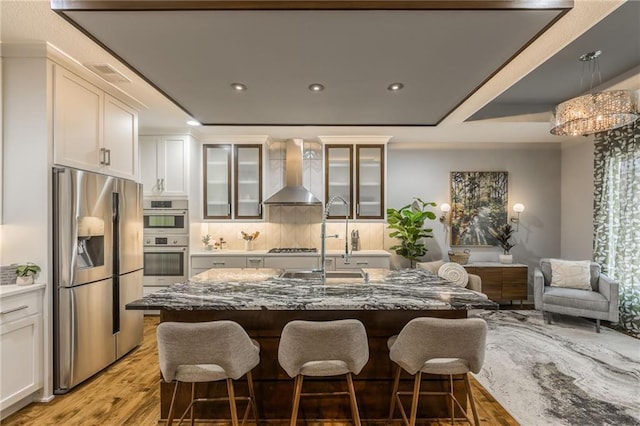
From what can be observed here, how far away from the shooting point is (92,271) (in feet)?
9.39

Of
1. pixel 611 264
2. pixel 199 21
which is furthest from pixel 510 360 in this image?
pixel 199 21

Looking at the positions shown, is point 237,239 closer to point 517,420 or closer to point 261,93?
point 261,93

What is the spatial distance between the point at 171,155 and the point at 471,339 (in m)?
4.43

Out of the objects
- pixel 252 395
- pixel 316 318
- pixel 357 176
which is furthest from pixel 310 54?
pixel 357 176

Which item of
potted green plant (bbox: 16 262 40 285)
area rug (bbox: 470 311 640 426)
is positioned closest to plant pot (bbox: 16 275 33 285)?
potted green plant (bbox: 16 262 40 285)

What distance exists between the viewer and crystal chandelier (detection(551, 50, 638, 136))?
284cm

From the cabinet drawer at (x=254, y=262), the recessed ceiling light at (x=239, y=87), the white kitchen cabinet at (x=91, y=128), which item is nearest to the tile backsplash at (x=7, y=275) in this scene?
the white kitchen cabinet at (x=91, y=128)

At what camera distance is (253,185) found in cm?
513

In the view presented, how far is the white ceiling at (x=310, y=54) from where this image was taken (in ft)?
6.36

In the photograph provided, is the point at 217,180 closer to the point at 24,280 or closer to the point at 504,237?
the point at 24,280

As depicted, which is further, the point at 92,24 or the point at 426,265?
the point at 426,265

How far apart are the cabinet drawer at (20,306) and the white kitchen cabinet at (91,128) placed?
3.42 ft

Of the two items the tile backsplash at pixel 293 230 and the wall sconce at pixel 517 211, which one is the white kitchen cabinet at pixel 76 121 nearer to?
the tile backsplash at pixel 293 230

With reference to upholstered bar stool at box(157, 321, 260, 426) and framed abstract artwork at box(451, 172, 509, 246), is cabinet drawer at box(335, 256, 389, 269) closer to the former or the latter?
framed abstract artwork at box(451, 172, 509, 246)
